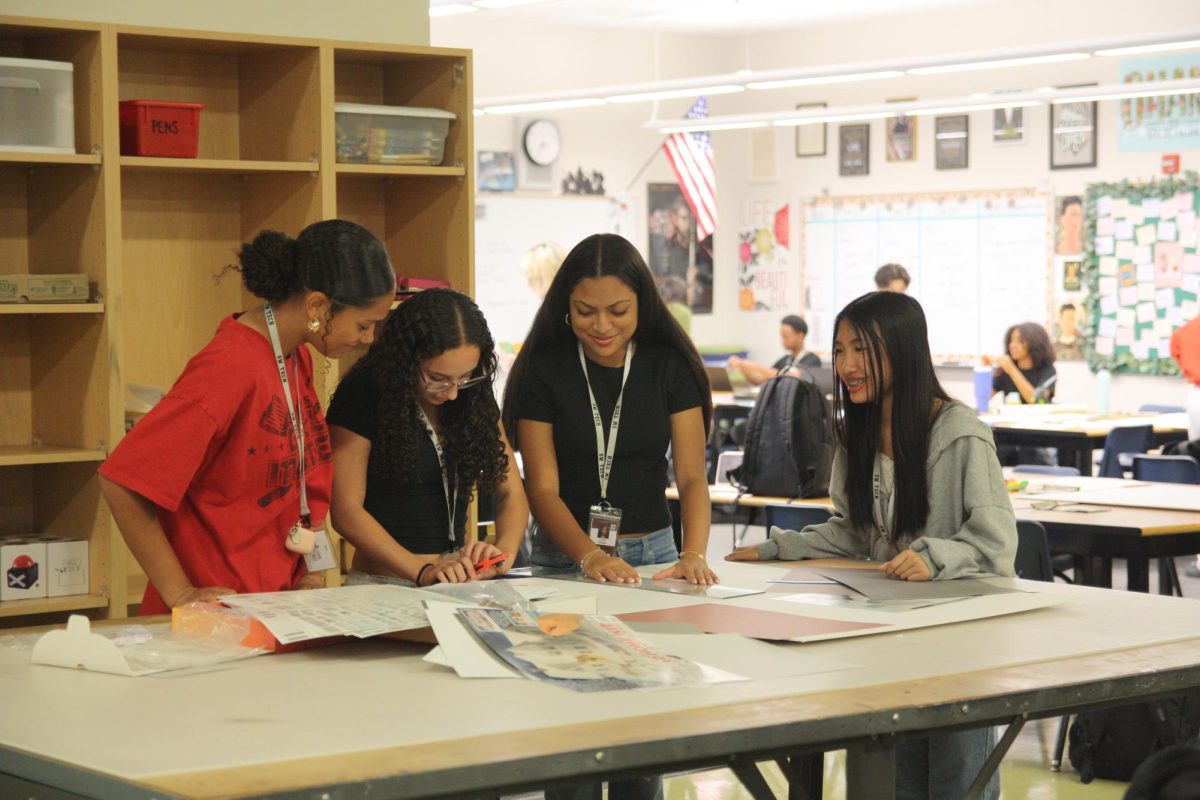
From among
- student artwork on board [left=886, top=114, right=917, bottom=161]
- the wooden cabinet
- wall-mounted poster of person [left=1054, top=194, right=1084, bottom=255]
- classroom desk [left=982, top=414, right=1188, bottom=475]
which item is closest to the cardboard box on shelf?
the wooden cabinet

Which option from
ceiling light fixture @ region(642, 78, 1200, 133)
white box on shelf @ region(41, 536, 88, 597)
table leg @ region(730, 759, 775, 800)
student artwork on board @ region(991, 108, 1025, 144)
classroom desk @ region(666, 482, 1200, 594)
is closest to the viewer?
table leg @ region(730, 759, 775, 800)

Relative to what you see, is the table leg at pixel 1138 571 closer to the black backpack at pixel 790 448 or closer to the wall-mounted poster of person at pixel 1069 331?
the black backpack at pixel 790 448

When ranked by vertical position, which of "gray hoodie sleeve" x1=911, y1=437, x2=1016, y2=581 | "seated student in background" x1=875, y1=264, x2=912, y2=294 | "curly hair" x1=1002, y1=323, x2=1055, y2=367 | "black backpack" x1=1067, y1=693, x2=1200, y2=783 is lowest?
"black backpack" x1=1067, y1=693, x2=1200, y2=783

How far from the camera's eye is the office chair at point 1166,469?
6445mm

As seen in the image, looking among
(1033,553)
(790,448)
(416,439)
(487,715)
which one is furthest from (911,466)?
(790,448)

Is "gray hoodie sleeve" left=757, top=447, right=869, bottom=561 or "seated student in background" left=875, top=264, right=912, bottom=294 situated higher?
"seated student in background" left=875, top=264, right=912, bottom=294

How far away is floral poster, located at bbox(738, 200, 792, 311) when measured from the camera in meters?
12.6

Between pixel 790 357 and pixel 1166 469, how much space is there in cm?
310

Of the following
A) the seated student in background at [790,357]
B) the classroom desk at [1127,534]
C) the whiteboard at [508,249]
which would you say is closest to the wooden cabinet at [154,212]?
the classroom desk at [1127,534]

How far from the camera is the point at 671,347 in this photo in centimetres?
321

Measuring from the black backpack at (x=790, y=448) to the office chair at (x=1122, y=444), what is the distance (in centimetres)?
148

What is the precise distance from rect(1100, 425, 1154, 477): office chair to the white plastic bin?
5308 millimetres

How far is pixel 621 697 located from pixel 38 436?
2.76m

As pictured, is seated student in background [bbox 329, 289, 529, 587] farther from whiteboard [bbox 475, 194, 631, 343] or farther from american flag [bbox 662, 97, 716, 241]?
american flag [bbox 662, 97, 716, 241]
